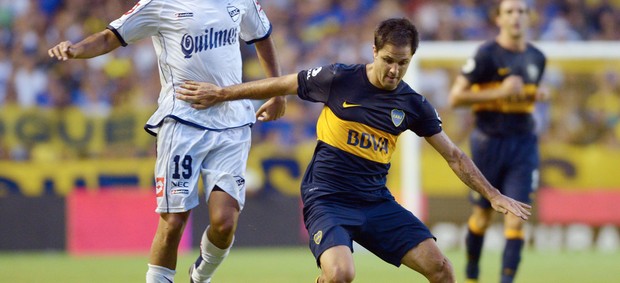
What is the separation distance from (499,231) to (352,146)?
27.9ft

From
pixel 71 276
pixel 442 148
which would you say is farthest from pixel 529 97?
pixel 71 276

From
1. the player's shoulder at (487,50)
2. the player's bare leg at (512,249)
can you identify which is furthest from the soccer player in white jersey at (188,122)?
the player's shoulder at (487,50)

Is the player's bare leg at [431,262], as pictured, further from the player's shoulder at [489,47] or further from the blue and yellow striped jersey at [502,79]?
the player's shoulder at [489,47]

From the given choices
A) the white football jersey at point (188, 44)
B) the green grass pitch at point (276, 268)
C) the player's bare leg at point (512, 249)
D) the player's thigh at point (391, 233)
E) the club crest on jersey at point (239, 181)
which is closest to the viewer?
the player's thigh at point (391, 233)

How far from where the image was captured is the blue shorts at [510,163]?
30.0 feet

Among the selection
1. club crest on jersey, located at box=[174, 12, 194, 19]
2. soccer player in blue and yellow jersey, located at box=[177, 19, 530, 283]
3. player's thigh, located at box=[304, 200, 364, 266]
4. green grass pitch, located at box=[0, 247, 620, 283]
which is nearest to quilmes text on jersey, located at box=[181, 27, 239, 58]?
club crest on jersey, located at box=[174, 12, 194, 19]

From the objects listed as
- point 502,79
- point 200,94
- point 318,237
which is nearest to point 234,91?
point 200,94

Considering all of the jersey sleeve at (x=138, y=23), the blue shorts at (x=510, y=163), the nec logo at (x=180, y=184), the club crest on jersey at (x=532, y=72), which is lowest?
the blue shorts at (x=510, y=163)

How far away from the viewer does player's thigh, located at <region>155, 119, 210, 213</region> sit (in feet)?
22.4

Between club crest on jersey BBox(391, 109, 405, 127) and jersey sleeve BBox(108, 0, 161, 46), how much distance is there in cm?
167

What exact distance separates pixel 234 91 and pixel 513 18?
3543mm

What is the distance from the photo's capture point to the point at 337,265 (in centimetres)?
615

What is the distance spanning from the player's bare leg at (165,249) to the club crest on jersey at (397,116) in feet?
5.03

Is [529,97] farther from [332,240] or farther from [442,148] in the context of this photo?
[332,240]
